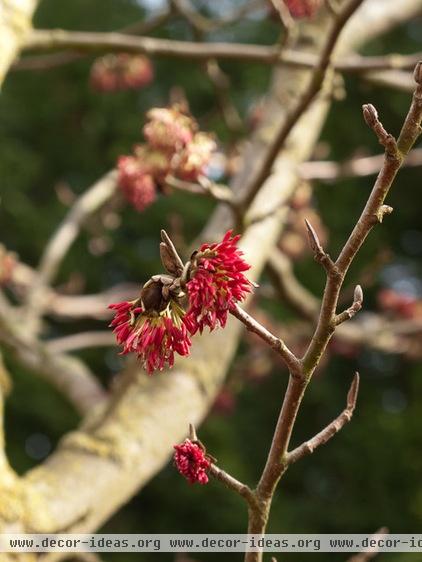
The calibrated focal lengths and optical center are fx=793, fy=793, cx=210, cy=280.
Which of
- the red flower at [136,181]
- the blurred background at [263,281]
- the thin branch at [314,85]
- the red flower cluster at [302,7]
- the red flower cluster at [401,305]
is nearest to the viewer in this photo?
the thin branch at [314,85]

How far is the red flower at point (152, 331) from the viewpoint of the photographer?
1.02m

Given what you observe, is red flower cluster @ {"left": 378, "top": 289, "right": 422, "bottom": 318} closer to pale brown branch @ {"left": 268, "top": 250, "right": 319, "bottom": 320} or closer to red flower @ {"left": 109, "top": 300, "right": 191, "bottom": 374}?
pale brown branch @ {"left": 268, "top": 250, "right": 319, "bottom": 320}

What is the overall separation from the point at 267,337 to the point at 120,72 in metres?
2.88

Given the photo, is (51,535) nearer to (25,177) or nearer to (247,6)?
(247,6)

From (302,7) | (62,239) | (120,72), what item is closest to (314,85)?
(302,7)

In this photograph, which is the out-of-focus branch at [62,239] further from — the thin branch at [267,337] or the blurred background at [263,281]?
the thin branch at [267,337]

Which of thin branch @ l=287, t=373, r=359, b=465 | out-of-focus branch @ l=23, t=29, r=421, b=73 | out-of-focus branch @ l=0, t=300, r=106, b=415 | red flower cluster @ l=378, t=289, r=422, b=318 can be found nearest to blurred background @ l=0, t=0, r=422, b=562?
red flower cluster @ l=378, t=289, r=422, b=318

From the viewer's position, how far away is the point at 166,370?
2.39m

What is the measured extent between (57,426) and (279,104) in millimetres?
5131

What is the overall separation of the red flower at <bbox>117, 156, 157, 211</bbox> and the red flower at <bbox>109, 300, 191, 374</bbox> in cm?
94

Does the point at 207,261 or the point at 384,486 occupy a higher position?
the point at 207,261

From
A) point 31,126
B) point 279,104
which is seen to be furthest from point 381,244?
point 279,104

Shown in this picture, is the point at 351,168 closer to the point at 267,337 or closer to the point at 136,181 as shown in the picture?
the point at 136,181

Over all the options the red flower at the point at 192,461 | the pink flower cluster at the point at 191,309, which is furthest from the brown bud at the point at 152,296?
the red flower at the point at 192,461
